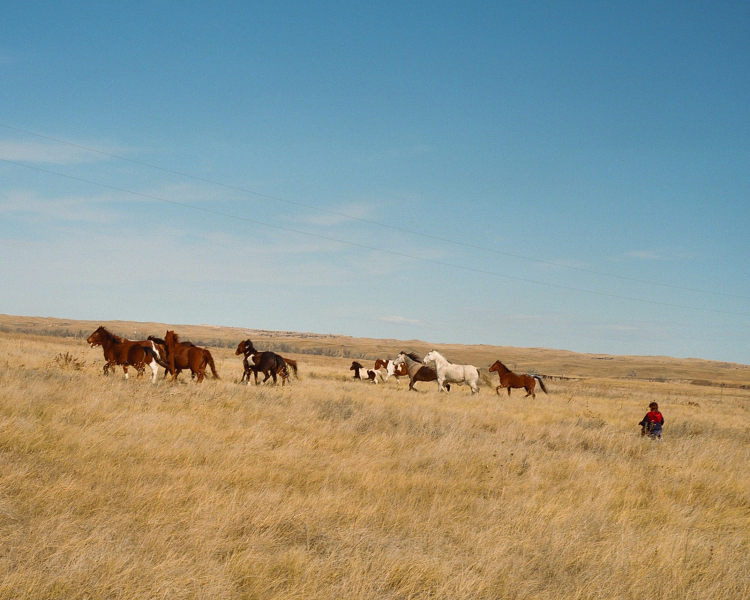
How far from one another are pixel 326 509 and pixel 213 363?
1234cm

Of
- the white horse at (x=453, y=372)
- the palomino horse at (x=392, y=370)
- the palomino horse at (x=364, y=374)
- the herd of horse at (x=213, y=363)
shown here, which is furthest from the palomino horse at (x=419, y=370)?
the palomino horse at (x=364, y=374)

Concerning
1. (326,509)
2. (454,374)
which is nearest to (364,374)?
(454,374)

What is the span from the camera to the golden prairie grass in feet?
14.3

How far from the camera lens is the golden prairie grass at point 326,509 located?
4359mm

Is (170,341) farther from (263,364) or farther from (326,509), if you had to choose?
(326,509)

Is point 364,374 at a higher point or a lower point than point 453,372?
lower

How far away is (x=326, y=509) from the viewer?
6.08 meters

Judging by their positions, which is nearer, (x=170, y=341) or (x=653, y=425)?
(x=653, y=425)

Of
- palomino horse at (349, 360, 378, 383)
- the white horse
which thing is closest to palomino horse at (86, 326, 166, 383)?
the white horse

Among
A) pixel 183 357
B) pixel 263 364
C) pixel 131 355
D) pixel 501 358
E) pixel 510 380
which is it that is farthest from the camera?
pixel 501 358

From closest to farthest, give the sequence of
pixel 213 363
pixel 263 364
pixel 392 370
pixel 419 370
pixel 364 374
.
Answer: pixel 213 363
pixel 263 364
pixel 419 370
pixel 364 374
pixel 392 370

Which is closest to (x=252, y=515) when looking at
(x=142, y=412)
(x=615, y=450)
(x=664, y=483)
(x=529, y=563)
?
(x=529, y=563)

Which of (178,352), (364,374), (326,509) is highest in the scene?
(178,352)

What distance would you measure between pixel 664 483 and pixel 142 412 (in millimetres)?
9775
